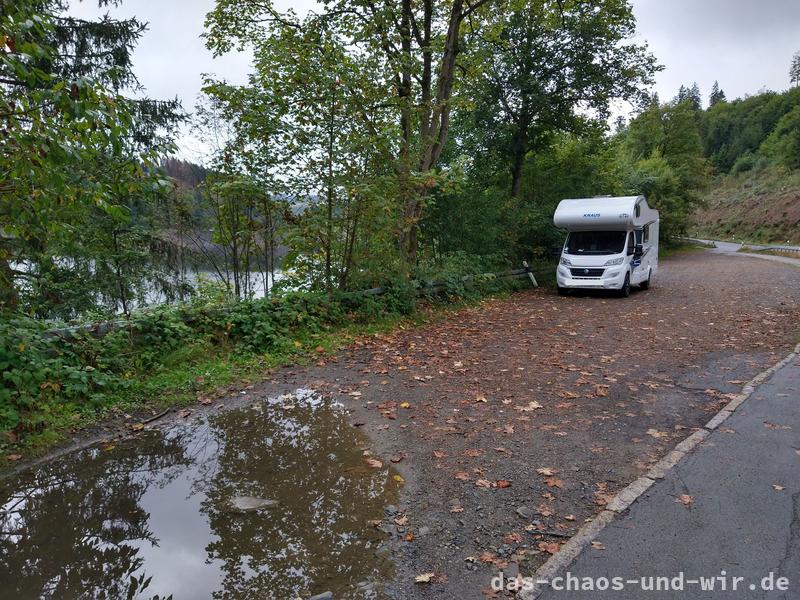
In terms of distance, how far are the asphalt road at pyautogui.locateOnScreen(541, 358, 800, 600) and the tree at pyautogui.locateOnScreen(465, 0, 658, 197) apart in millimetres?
17038

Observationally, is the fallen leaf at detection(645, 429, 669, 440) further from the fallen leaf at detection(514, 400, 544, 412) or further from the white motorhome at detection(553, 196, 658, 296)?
the white motorhome at detection(553, 196, 658, 296)

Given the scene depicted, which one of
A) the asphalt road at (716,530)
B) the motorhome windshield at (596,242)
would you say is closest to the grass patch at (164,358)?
the asphalt road at (716,530)

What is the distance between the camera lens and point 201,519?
3760 mm

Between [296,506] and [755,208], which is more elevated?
[755,208]

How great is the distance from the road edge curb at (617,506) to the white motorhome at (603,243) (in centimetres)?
958

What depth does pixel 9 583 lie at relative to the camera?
9.95ft

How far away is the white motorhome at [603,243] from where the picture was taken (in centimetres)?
1487

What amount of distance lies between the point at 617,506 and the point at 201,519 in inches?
120

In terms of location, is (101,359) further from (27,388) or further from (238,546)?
(238,546)

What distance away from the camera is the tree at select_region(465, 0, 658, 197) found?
19.0m

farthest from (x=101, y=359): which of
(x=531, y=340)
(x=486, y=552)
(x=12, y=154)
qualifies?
(x=531, y=340)

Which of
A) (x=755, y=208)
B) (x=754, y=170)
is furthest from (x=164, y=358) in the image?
(x=754, y=170)

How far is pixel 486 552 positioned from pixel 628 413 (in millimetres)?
3064

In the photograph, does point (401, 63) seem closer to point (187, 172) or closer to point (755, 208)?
point (187, 172)
